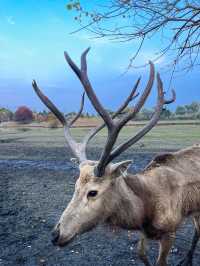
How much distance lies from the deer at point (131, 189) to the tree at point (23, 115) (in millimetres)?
37871

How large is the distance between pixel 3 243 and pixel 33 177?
6428 millimetres

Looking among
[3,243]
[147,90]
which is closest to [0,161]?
[3,243]

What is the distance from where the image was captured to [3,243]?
23.8 feet

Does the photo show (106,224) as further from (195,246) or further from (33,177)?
(33,177)

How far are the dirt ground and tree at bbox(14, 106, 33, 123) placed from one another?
1196 inches

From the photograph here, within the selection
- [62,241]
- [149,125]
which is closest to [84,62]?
[149,125]

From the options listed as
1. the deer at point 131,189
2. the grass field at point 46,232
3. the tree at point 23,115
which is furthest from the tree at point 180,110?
the deer at point 131,189

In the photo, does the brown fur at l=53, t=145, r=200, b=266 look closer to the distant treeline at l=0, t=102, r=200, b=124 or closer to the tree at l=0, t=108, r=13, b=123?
the distant treeline at l=0, t=102, r=200, b=124

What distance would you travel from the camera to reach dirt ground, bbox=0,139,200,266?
6.60 metres

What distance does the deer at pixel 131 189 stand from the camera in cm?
532

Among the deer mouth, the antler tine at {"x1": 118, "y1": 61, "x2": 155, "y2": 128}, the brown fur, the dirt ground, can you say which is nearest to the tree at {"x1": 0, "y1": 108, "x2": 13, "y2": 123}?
the dirt ground

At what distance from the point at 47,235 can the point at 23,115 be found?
3735cm

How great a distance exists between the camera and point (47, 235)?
297 inches

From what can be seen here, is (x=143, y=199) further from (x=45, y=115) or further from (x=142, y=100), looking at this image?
(x=45, y=115)
